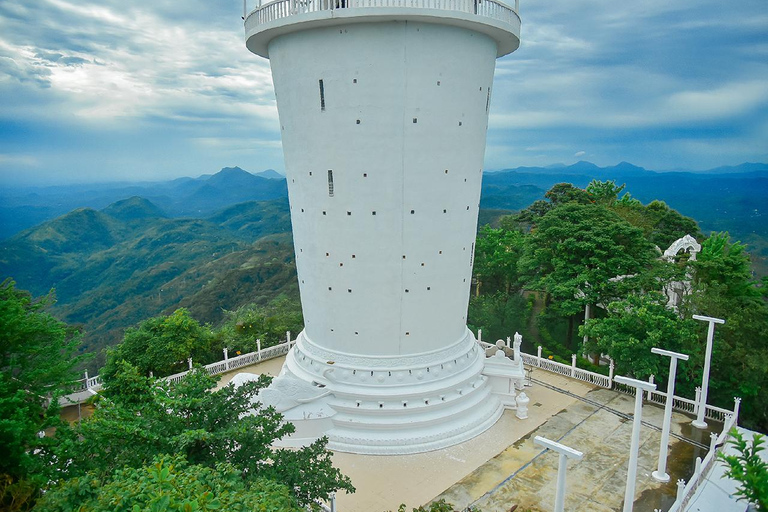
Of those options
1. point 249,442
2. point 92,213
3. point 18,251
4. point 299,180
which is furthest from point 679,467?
point 92,213

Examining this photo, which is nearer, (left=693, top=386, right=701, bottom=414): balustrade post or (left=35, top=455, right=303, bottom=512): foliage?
(left=35, top=455, right=303, bottom=512): foliage

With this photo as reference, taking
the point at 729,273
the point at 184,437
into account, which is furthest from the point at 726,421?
the point at 184,437

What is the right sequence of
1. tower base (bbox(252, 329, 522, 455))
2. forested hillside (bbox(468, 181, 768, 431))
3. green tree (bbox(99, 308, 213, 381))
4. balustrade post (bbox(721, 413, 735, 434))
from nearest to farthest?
tower base (bbox(252, 329, 522, 455)) < balustrade post (bbox(721, 413, 735, 434)) < forested hillside (bbox(468, 181, 768, 431)) < green tree (bbox(99, 308, 213, 381))

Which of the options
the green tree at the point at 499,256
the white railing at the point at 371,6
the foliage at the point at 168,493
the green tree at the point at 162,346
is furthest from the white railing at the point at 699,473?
the green tree at the point at 162,346

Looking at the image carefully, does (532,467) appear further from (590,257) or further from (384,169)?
(590,257)

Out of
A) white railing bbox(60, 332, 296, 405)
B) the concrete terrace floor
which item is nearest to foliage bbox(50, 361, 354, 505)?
the concrete terrace floor

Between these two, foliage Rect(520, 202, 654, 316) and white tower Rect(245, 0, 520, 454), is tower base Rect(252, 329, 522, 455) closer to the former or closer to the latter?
white tower Rect(245, 0, 520, 454)
